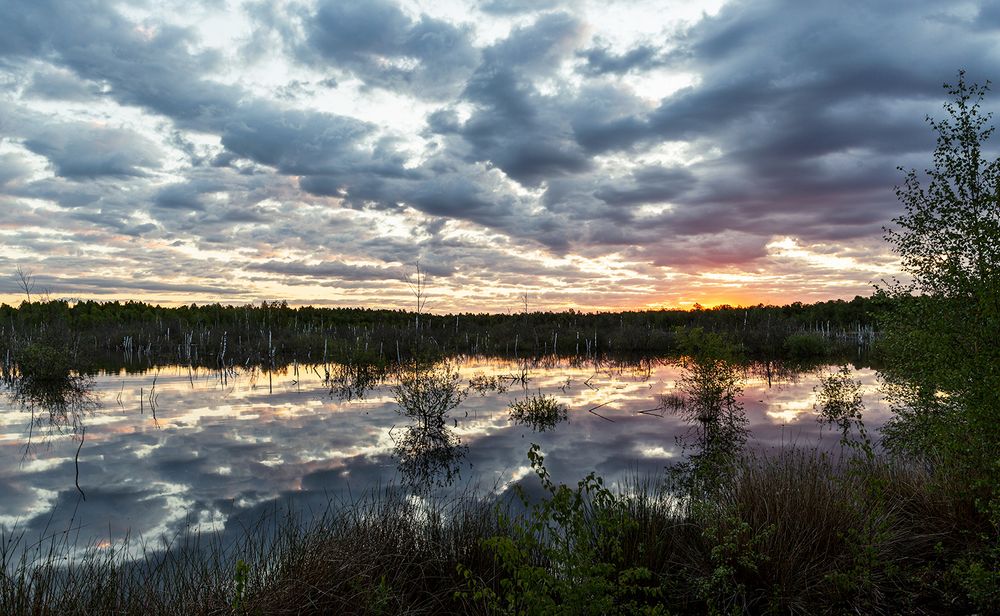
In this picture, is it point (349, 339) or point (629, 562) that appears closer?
point (629, 562)

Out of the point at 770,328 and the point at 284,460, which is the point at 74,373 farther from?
the point at 770,328

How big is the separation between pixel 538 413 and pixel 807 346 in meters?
41.2

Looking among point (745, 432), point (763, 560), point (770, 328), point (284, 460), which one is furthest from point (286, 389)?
point (770, 328)

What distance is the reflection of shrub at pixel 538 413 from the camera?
22922 millimetres

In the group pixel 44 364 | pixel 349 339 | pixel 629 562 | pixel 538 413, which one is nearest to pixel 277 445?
pixel 538 413

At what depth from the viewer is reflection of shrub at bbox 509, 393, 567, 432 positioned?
2292cm

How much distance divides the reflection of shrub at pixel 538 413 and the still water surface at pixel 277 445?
1.50ft

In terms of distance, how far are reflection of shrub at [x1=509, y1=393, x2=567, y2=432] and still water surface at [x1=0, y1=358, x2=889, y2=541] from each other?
1.50 feet

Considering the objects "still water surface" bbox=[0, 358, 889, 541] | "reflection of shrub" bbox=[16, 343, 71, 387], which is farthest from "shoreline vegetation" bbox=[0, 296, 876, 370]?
"still water surface" bbox=[0, 358, 889, 541]

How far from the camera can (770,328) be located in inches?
2454

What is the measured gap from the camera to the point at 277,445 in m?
19.3

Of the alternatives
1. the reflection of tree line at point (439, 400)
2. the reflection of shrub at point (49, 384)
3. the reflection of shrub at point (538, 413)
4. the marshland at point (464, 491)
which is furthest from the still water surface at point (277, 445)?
the reflection of shrub at point (49, 384)

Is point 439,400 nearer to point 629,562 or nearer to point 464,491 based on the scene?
point 464,491

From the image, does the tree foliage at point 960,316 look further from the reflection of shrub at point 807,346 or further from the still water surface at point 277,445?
the reflection of shrub at point 807,346
